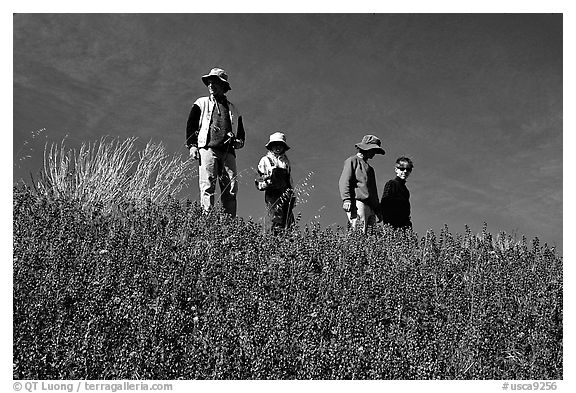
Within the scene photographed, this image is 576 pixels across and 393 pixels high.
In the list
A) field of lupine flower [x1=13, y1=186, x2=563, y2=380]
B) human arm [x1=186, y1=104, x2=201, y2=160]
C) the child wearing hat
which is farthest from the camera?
the child wearing hat

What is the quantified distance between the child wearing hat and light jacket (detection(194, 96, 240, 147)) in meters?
0.78

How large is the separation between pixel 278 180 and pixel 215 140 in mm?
1170

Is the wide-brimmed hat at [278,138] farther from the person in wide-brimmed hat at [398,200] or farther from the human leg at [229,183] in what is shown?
the person in wide-brimmed hat at [398,200]

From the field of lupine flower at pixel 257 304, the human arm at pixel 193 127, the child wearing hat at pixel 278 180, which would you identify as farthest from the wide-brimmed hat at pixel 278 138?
the field of lupine flower at pixel 257 304

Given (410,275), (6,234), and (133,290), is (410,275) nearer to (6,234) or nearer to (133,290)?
(133,290)

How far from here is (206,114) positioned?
7.34 m

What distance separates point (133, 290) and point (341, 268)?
5.45 ft

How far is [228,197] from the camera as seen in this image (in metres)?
7.32

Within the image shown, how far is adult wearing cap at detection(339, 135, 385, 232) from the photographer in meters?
7.79

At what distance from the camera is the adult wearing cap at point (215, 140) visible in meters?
7.20

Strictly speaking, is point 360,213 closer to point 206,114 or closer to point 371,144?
point 371,144

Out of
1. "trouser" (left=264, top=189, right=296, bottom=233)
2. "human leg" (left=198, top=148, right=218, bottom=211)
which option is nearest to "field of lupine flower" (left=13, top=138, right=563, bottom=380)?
"human leg" (left=198, top=148, right=218, bottom=211)

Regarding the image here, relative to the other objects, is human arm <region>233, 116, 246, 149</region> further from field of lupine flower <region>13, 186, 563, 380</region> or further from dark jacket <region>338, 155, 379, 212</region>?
field of lupine flower <region>13, 186, 563, 380</region>

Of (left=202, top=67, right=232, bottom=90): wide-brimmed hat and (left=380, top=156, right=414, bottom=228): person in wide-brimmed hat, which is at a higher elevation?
(left=202, top=67, right=232, bottom=90): wide-brimmed hat
